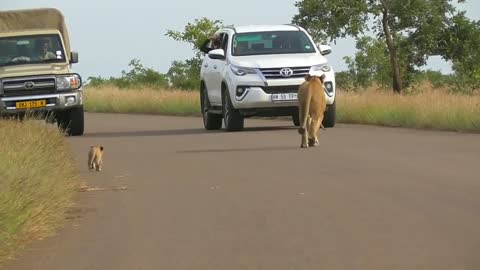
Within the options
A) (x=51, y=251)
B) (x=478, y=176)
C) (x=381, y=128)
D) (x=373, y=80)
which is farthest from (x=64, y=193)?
(x=373, y=80)

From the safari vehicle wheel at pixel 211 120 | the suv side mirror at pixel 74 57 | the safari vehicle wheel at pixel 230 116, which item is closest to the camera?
the safari vehicle wheel at pixel 230 116

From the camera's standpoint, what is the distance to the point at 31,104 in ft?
79.7

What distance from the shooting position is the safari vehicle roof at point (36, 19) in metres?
27.6

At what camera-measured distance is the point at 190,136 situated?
72.8 feet

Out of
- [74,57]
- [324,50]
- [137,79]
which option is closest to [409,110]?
[324,50]

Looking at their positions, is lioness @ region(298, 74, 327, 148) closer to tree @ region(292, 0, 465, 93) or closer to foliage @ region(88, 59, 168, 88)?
tree @ region(292, 0, 465, 93)

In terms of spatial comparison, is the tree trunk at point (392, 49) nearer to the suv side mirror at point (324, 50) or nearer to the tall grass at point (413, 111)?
the tall grass at point (413, 111)

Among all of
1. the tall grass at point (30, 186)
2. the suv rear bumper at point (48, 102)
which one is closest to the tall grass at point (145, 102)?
the suv rear bumper at point (48, 102)

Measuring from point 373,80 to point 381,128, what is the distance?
3120 cm

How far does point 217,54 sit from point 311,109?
4.67 meters

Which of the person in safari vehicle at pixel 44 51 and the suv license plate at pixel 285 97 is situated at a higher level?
the person in safari vehicle at pixel 44 51

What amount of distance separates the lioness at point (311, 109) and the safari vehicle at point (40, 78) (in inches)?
246

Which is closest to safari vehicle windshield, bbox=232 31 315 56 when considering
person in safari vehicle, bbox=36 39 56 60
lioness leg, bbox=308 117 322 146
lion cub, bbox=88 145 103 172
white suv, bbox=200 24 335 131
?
white suv, bbox=200 24 335 131

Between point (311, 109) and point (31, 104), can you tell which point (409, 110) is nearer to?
point (311, 109)
